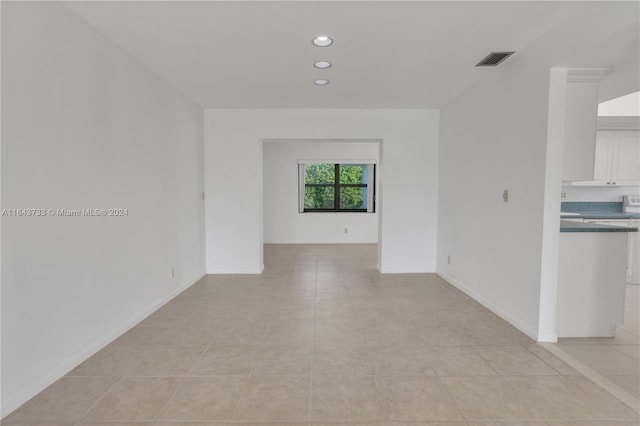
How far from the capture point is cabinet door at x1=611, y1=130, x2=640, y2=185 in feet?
15.4

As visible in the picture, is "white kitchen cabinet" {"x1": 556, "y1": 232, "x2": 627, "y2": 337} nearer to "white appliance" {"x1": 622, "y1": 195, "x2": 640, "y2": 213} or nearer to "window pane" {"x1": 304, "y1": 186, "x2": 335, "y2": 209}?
"white appliance" {"x1": 622, "y1": 195, "x2": 640, "y2": 213}

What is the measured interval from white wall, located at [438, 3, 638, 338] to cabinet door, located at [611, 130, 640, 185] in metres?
2.53

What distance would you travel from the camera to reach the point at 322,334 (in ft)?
9.23

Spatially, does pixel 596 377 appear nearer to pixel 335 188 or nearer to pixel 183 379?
pixel 183 379

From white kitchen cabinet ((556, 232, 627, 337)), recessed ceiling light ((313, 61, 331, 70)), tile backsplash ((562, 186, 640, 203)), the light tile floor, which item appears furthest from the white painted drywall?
recessed ceiling light ((313, 61, 331, 70))

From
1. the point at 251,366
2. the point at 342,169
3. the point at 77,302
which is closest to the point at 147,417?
the point at 251,366

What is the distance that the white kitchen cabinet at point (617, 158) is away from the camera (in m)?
4.71

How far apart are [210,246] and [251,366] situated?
2.86 metres

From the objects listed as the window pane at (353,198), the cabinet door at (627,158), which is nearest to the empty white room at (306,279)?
the cabinet door at (627,158)

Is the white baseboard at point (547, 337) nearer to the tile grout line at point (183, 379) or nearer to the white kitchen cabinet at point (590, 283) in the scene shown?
the white kitchen cabinet at point (590, 283)

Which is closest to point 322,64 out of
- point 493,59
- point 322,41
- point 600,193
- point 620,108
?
point 322,41

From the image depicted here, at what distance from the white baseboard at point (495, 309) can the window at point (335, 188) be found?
142 inches

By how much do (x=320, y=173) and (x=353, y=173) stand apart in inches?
30.1

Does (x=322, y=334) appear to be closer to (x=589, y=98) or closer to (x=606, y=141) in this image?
(x=589, y=98)
